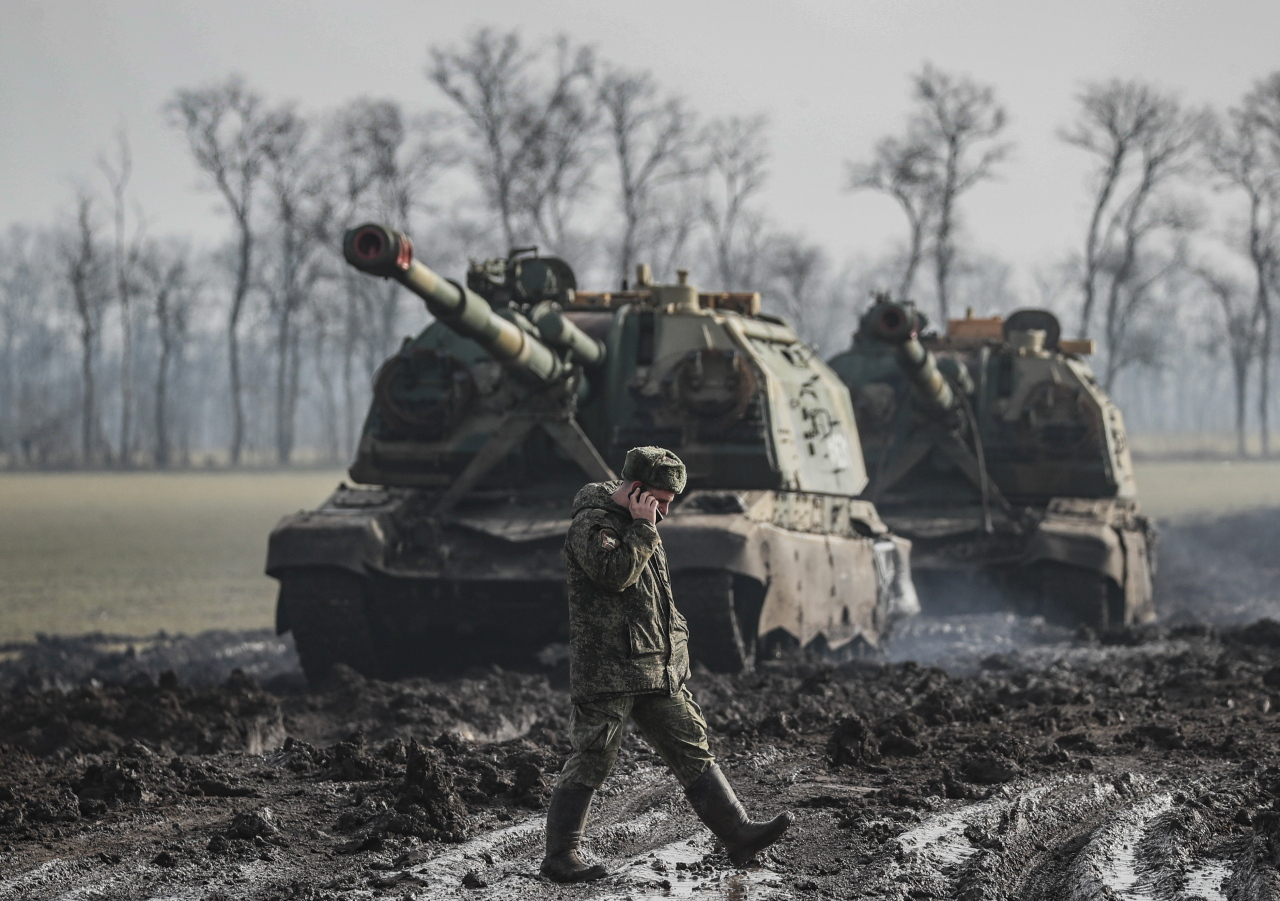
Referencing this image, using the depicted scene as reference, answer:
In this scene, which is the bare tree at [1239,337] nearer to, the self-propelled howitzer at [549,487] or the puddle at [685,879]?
the self-propelled howitzer at [549,487]

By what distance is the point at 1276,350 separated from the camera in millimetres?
45188

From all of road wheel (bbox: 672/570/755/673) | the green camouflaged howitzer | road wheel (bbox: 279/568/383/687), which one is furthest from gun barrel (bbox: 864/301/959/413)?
road wheel (bbox: 279/568/383/687)

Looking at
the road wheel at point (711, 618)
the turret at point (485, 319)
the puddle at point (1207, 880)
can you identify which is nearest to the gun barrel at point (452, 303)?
the turret at point (485, 319)

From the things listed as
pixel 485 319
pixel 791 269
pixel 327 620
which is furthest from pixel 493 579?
pixel 791 269

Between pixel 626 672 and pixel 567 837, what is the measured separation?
1.94 ft

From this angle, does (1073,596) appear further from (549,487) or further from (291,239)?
(291,239)

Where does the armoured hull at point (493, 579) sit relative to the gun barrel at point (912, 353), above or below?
below

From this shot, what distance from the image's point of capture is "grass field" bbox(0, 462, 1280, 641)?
54.7 feet

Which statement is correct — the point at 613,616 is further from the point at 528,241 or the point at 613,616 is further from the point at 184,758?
the point at 528,241

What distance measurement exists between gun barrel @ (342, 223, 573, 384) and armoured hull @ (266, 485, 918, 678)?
1.13 meters

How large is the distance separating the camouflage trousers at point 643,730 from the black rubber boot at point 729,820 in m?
0.05

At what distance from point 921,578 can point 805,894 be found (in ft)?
34.7

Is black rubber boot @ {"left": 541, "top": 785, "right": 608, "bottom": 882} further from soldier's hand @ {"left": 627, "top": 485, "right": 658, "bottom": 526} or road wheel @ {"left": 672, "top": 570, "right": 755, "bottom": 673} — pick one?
road wheel @ {"left": 672, "top": 570, "right": 755, "bottom": 673}

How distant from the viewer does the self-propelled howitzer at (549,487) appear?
437 inches
